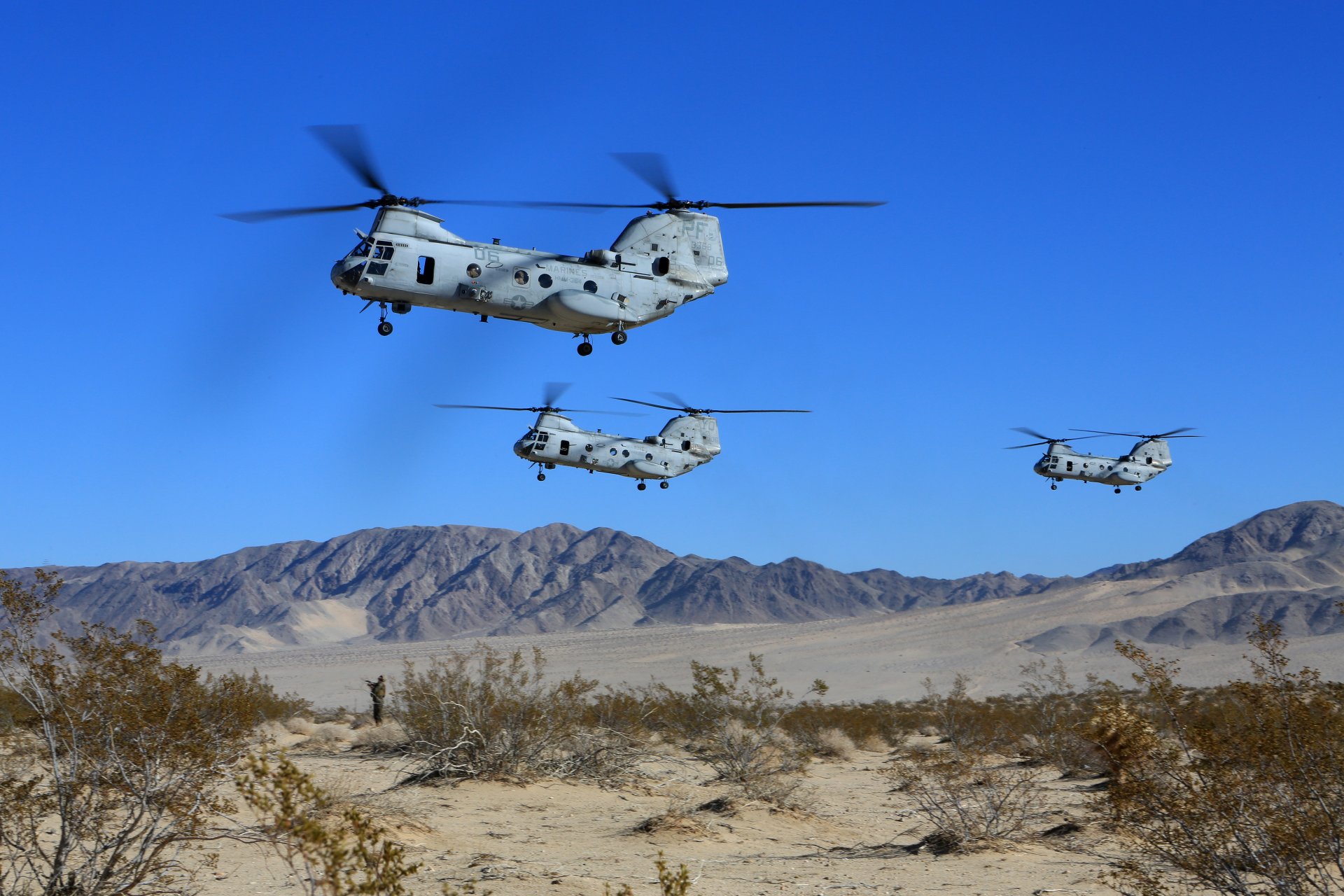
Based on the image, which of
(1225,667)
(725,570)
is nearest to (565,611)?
(725,570)

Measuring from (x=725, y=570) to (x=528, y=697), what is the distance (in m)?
170

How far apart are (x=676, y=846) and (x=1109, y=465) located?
4317cm

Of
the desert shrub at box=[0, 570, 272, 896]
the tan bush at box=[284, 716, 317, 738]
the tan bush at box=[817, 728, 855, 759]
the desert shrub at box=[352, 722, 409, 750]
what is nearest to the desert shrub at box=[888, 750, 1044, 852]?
the desert shrub at box=[0, 570, 272, 896]

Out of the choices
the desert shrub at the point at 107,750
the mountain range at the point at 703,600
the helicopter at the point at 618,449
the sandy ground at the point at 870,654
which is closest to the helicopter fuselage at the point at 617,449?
the helicopter at the point at 618,449

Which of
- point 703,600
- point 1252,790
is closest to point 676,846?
point 1252,790

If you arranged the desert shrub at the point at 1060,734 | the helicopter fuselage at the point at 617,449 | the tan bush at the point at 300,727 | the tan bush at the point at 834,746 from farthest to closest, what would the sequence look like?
the helicopter fuselage at the point at 617,449 → the tan bush at the point at 300,727 → the tan bush at the point at 834,746 → the desert shrub at the point at 1060,734

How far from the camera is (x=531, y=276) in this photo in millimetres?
20406

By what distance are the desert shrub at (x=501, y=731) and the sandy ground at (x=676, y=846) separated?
1.54 feet

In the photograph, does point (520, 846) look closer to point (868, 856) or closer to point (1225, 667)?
point (868, 856)

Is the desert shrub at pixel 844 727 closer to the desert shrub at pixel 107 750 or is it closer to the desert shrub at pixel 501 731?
the desert shrub at pixel 501 731

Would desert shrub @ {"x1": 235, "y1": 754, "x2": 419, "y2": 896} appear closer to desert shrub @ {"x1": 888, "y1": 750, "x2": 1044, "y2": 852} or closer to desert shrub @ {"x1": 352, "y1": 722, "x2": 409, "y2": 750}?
desert shrub @ {"x1": 888, "y1": 750, "x2": 1044, "y2": 852}

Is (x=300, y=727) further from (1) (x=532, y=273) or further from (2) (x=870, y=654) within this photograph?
(2) (x=870, y=654)

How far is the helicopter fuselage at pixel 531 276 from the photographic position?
63.6 ft

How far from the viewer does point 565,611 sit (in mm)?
177500
